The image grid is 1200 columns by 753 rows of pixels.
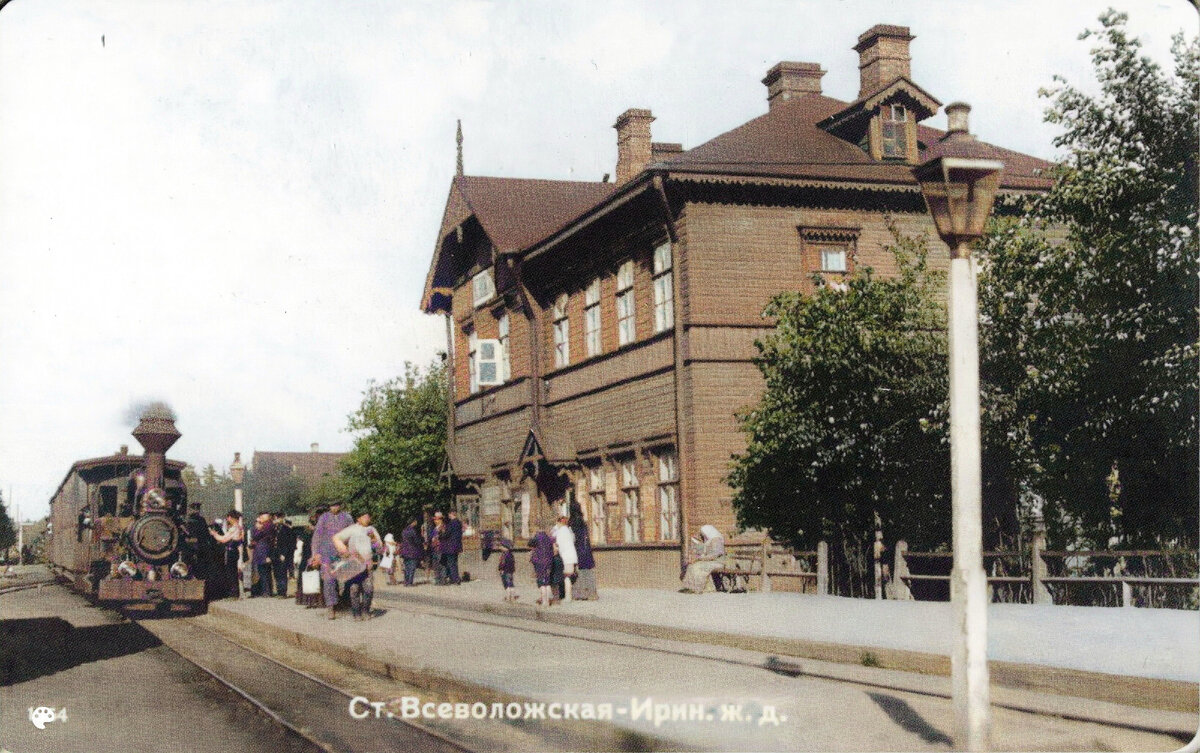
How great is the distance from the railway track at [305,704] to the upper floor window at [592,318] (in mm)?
13531

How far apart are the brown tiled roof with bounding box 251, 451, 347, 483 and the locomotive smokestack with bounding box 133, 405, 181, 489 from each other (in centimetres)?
7872

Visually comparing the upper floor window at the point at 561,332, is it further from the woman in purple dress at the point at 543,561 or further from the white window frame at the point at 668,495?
the woman in purple dress at the point at 543,561

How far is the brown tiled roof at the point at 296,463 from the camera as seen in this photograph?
10550 cm

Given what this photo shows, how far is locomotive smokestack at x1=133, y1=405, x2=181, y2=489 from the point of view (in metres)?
24.4

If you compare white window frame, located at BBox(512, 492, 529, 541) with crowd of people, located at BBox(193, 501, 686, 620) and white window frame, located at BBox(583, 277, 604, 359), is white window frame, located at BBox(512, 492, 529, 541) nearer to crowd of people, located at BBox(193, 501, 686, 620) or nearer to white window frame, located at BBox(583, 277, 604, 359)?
crowd of people, located at BBox(193, 501, 686, 620)

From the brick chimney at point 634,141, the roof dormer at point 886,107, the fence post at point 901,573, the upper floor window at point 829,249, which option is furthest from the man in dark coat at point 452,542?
the fence post at point 901,573

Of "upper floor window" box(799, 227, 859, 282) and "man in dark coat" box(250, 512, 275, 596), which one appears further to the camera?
"man in dark coat" box(250, 512, 275, 596)

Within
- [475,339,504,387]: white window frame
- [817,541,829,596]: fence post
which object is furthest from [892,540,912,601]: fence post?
[475,339,504,387]: white window frame

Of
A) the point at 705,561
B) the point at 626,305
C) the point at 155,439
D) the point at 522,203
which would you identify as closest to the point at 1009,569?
the point at 705,561

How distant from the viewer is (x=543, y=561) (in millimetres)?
21453

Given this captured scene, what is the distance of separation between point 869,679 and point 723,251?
15.0m

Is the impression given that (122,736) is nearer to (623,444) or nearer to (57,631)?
(57,631)

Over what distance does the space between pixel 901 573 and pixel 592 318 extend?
12303mm

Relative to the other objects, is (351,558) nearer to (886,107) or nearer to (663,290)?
(663,290)
